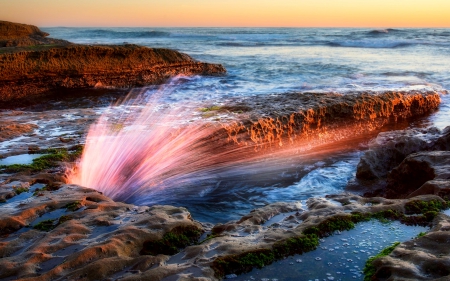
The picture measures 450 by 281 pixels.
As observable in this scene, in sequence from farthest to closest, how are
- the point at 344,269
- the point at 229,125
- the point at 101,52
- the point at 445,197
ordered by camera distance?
the point at 101,52 → the point at 229,125 → the point at 445,197 → the point at 344,269

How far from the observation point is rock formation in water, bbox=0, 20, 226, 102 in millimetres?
11297

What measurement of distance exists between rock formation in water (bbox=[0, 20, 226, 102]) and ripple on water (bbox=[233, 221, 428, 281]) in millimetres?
10422

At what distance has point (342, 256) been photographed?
122 inches

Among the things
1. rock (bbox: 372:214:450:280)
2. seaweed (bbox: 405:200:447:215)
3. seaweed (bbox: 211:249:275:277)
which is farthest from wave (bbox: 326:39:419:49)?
seaweed (bbox: 211:249:275:277)

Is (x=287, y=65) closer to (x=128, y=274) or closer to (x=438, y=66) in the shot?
(x=438, y=66)

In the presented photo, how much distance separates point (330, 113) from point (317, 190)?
9.66 feet

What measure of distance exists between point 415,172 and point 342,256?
2675mm

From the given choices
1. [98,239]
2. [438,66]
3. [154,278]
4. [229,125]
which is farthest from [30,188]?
[438,66]

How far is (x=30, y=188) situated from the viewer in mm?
4504

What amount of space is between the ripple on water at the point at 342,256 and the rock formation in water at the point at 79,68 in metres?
10.4

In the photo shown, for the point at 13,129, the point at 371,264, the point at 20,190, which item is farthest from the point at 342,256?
the point at 13,129

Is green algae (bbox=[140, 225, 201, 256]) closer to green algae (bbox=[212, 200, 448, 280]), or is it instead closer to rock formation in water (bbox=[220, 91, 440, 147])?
green algae (bbox=[212, 200, 448, 280])

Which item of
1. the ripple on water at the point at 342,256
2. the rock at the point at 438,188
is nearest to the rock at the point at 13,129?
the ripple on water at the point at 342,256

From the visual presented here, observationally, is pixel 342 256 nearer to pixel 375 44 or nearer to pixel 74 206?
pixel 74 206
